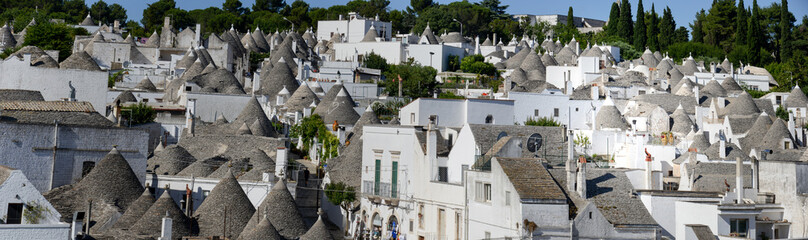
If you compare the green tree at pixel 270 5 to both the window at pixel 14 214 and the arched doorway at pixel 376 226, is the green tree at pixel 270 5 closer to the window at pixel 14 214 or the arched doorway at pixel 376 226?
the arched doorway at pixel 376 226

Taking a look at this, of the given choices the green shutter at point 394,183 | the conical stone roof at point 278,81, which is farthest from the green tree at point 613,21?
the green shutter at point 394,183

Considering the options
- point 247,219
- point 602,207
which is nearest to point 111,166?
point 247,219

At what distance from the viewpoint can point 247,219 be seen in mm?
32281

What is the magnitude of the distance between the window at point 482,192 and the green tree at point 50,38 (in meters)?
47.2

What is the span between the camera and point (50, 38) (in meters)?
71.6

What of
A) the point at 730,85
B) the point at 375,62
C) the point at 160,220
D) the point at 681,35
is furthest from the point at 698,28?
the point at 160,220

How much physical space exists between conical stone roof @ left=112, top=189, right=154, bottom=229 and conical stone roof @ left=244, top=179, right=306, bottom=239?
3.17m

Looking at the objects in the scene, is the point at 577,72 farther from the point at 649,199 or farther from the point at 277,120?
the point at 649,199

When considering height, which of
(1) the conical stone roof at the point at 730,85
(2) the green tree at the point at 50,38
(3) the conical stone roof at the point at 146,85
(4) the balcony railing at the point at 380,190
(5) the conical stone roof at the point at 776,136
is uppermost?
(2) the green tree at the point at 50,38

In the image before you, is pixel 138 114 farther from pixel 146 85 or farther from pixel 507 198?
pixel 507 198

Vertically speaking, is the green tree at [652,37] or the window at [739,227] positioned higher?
the green tree at [652,37]

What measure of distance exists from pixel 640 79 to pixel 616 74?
206cm

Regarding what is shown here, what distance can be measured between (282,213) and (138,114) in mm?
20415

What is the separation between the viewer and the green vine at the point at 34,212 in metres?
22.4
